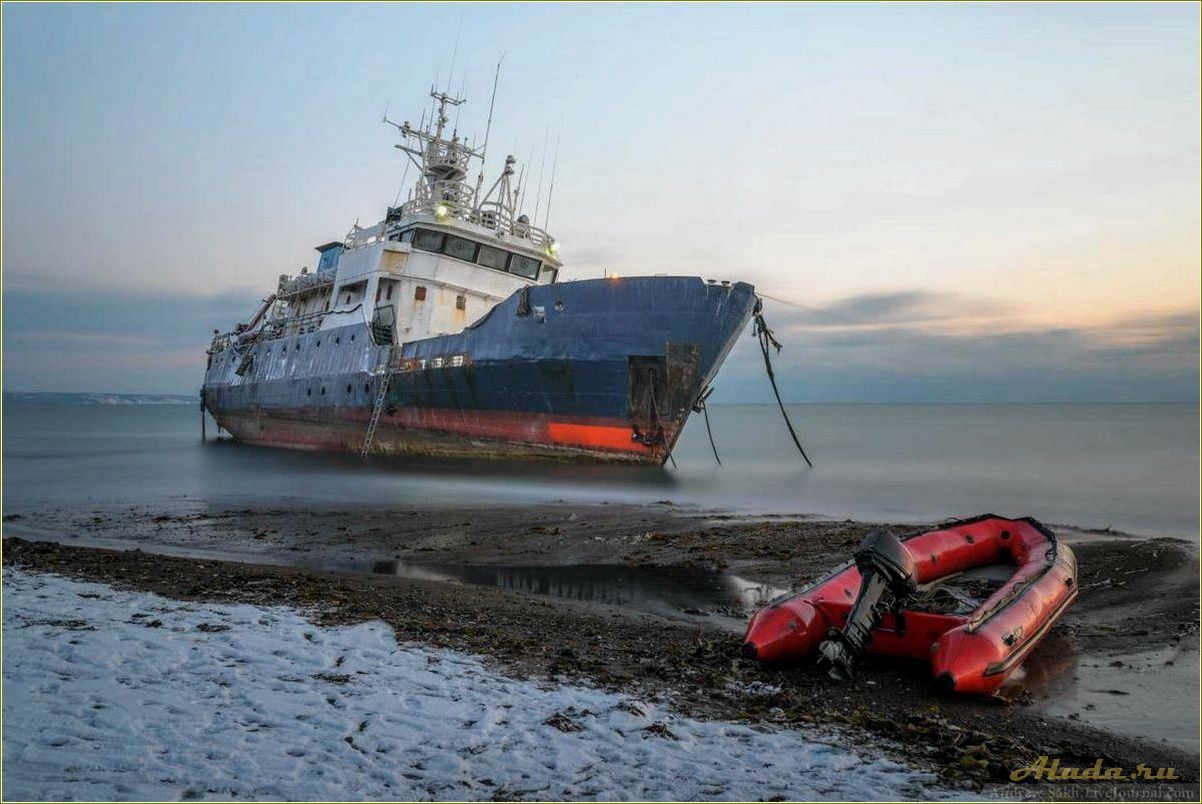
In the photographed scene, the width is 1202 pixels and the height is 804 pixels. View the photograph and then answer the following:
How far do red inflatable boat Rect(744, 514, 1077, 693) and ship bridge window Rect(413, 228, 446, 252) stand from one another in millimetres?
20833

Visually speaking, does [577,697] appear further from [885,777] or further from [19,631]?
[19,631]

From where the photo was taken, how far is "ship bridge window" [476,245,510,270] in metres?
25.4

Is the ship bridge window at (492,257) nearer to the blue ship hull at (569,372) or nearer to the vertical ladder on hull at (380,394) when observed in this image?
the blue ship hull at (569,372)

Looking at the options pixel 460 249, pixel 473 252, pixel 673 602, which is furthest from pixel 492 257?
pixel 673 602

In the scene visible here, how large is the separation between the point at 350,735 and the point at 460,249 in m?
22.3

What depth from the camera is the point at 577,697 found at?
15.4ft

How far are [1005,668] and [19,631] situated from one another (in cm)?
730

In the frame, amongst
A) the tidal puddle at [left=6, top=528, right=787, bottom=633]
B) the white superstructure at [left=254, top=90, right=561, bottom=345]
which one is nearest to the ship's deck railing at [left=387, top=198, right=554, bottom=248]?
the white superstructure at [left=254, top=90, right=561, bottom=345]

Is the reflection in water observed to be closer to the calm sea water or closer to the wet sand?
the wet sand

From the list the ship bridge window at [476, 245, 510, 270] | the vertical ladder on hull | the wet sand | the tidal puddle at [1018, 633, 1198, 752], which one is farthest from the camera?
the ship bridge window at [476, 245, 510, 270]

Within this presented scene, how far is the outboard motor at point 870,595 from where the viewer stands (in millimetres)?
5291

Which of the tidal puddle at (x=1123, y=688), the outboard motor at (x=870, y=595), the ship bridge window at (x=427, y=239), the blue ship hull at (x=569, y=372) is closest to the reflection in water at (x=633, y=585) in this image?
the outboard motor at (x=870, y=595)

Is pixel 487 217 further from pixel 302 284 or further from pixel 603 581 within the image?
pixel 603 581

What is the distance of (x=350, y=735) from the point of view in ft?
13.5
